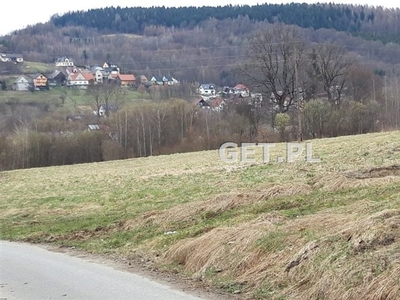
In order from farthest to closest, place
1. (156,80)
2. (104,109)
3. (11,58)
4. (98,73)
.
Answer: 1. (11,58)
2. (98,73)
3. (156,80)
4. (104,109)

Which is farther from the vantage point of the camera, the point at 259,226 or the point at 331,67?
the point at 331,67

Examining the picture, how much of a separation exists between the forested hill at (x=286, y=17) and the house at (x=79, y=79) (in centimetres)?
5195

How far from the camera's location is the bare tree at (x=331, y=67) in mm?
73438

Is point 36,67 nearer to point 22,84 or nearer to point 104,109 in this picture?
point 22,84

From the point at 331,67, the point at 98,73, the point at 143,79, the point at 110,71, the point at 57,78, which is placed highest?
the point at 331,67

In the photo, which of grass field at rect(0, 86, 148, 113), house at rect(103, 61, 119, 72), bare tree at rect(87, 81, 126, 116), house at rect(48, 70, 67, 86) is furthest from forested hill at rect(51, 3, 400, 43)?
bare tree at rect(87, 81, 126, 116)

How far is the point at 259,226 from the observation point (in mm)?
11016

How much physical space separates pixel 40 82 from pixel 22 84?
5651 mm

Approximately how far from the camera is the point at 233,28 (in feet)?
514

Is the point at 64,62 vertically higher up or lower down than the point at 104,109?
higher up

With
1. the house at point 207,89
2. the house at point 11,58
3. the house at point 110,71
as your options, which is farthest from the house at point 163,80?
the house at point 11,58

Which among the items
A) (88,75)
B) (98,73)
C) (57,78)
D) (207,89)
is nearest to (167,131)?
(207,89)

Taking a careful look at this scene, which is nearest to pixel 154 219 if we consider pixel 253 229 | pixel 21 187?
pixel 253 229

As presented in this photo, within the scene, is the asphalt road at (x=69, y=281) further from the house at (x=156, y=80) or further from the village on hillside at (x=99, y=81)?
the house at (x=156, y=80)
